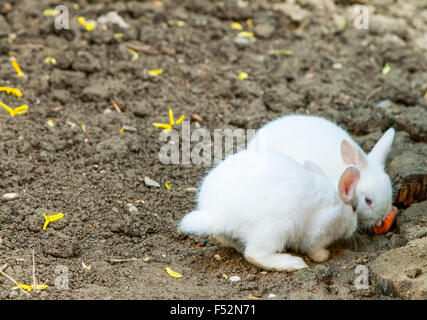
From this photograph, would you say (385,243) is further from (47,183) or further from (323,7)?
(323,7)

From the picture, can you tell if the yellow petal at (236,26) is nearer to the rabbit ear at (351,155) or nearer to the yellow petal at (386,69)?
the yellow petal at (386,69)

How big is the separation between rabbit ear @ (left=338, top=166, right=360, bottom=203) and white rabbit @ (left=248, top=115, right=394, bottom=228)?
334mm

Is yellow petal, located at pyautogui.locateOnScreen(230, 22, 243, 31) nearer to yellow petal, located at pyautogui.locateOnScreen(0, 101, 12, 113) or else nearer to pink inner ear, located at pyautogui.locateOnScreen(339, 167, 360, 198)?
yellow petal, located at pyautogui.locateOnScreen(0, 101, 12, 113)

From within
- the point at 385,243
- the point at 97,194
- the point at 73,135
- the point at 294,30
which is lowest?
the point at 385,243

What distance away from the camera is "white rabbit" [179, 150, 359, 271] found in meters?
3.83

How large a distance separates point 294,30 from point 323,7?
0.45 meters

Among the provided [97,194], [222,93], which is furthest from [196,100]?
[97,194]

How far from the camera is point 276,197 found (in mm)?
3828

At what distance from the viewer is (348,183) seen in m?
4.21

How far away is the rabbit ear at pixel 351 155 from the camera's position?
448cm

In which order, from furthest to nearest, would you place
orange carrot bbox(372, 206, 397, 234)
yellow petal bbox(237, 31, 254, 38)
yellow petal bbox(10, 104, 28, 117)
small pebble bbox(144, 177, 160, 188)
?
yellow petal bbox(237, 31, 254, 38)
yellow petal bbox(10, 104, 28, 117)
small pebble bbox(144, 177, 160, 188)
orange carrot bbox(372, 206, 397, 234)

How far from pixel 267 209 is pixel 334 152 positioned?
1.13 meters

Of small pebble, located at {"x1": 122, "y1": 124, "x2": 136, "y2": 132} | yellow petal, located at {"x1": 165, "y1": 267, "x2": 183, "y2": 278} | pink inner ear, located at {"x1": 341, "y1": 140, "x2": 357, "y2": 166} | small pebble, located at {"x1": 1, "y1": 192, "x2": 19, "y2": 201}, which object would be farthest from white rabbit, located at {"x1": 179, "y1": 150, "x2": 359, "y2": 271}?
small pebble, located at {"x1": 122, "y1": 124, "x2": 136, "y2": 132}

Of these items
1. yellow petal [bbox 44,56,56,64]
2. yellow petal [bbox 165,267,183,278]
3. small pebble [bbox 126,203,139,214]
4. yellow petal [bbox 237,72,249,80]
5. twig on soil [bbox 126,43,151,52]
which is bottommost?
yellow petal [bbox 165,267,183,278]
